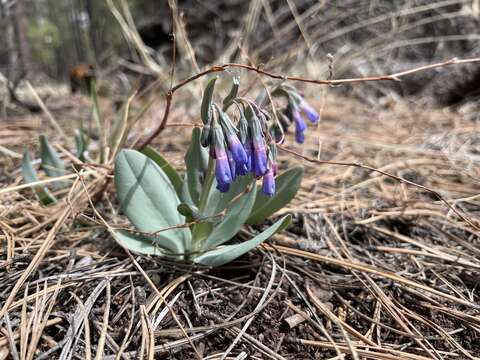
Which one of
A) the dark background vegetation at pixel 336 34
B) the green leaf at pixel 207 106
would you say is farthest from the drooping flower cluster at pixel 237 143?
the dark background vegetation at pixel 336 34

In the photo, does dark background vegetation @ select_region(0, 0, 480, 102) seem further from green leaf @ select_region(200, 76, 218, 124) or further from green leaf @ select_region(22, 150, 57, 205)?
green leaf @ select_region(200, 76, 218, 124)

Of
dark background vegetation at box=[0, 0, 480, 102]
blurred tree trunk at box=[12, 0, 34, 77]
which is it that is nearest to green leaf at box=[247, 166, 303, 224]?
dark background vegetation at box=[0, 0, 480, 102]

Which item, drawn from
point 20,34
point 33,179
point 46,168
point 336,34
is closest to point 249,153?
point 33,179

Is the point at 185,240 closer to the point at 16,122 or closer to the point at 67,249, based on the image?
the point at 67,249

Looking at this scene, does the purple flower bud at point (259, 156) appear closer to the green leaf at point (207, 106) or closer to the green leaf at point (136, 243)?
the green leaf at point (207, 106)

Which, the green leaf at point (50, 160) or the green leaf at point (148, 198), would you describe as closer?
the green leaf at point (148, 198)

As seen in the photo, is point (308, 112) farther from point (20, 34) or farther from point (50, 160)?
point (20, 34)

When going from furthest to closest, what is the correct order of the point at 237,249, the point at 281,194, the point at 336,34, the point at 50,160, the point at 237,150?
the point at 336,34 < the point at 50,160 < the point at 281,194 < the point at 237,249 < the point at 237,150
